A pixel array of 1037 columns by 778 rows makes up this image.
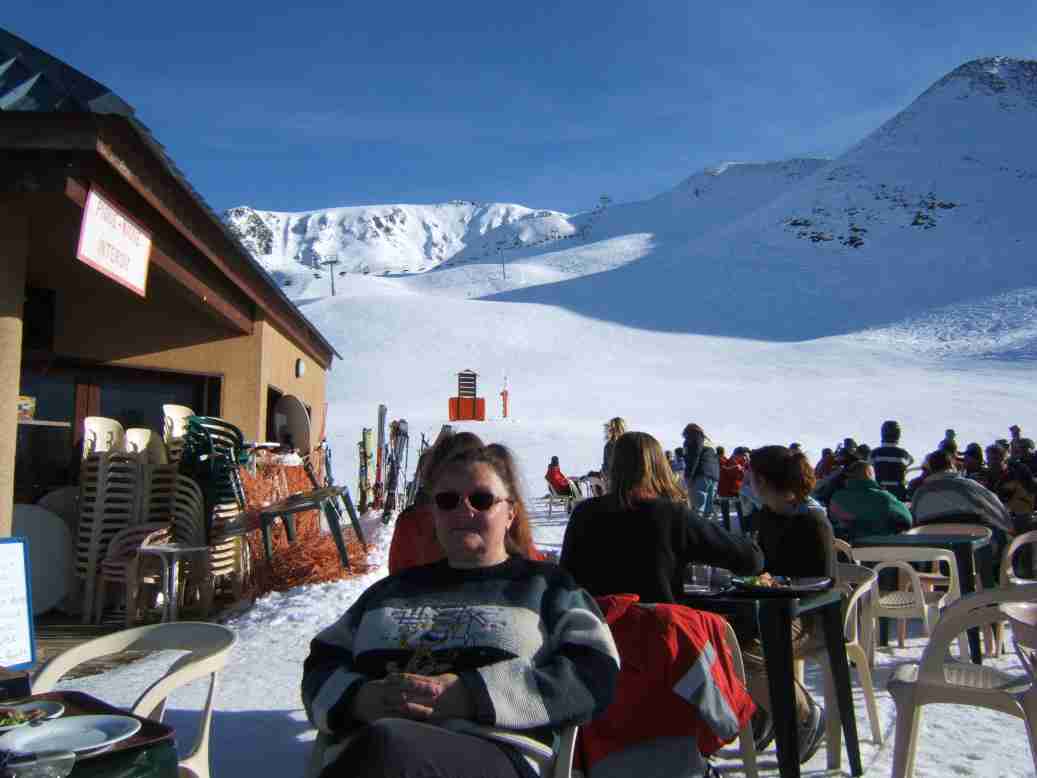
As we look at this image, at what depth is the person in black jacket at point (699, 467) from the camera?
10.5 meters

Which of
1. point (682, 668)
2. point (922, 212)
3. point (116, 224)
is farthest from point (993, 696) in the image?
point (922, 212)

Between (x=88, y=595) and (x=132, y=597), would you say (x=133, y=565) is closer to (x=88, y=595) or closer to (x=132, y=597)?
(x=132, y=597)

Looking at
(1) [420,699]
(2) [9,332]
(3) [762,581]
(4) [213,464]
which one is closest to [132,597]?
(4) [213,464]

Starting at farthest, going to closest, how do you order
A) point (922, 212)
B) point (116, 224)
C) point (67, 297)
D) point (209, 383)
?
point (922, 212), point (209, 383), point (67, 297), point (116, 224)

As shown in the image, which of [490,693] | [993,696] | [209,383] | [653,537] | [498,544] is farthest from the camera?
[209,383]

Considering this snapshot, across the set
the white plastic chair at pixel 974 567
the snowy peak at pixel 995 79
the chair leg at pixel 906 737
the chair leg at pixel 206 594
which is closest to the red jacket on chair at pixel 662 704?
the chair leg at pixel 906 737

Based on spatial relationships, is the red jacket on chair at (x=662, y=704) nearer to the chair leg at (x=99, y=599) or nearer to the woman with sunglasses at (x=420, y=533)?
the woman with sunglasses at (x=420, y=533)

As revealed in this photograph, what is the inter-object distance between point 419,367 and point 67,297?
3369 cm

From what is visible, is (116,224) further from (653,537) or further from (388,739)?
(388,739)

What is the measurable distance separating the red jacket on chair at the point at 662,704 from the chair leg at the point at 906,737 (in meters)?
0.80

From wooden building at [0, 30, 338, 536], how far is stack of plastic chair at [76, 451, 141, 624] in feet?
1.97

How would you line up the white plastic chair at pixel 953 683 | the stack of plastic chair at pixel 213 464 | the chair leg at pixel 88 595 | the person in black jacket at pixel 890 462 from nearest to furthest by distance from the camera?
the white plastic chair at pixel 953 683 → the chair leg at pixel 88 595 → the stack of plastic chair at pixel 213 464 → the person in black jacket at pixel 890 462

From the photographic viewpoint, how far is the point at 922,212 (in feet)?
255

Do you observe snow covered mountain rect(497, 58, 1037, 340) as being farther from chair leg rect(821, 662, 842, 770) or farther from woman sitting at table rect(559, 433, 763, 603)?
woman sitting at table rect(559, 433, 763, 603)
